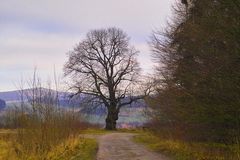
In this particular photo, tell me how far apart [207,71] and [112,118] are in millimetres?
59639

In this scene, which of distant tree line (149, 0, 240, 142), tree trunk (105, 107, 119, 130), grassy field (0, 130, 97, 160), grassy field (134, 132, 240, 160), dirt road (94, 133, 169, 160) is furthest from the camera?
tree trunk (105, 107, 119, 130)

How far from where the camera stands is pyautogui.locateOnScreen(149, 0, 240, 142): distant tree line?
14344 mm

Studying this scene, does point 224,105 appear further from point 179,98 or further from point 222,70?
point 179,98

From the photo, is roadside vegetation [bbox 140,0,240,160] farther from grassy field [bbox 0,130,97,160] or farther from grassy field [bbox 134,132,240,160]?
grassy field [bbox 0,130,97,160]

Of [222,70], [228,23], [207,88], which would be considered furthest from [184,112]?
[228,23]

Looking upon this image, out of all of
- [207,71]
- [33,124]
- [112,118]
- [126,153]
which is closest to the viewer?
[207,71]

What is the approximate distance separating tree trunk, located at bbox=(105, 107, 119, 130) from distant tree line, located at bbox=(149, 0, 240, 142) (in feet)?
169

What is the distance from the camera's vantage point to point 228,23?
1393 cm

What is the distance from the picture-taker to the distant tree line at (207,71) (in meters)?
14.3

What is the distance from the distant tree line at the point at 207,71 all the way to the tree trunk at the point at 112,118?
51.5 metres

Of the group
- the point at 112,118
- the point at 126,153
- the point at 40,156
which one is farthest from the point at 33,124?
the point at 112,118

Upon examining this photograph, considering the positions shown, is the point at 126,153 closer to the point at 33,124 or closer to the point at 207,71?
the point at 33,124

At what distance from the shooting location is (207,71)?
16.1 m

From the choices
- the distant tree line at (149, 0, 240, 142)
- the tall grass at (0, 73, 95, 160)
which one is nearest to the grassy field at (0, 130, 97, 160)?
the tall grass at (0, 73, 95, 160)
